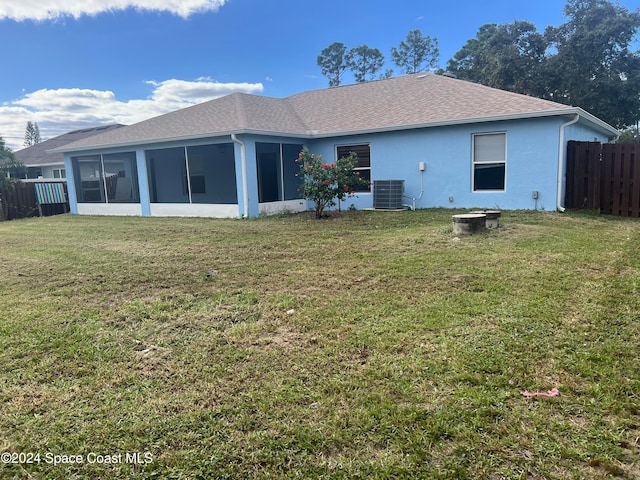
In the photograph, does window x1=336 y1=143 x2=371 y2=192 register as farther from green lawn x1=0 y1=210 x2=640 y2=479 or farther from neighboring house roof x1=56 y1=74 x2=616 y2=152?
green lawn x1=0 y1=210 x2=640 y2=479

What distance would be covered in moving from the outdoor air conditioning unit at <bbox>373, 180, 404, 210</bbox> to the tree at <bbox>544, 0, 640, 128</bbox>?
1635 cm

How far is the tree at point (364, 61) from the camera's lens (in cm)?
4341

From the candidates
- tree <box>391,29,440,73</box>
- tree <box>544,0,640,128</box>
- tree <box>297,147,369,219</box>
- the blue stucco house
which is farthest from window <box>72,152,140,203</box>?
tree <box>391,29,440,73</box>

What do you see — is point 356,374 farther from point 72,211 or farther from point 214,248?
point 72,211

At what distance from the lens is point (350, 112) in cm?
1399

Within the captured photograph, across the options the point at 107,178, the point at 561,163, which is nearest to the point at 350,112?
the point at 561,163

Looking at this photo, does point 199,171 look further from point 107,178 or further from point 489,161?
point 489,161

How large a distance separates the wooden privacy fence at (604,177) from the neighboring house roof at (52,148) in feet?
76.2

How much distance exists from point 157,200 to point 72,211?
4.60 meters

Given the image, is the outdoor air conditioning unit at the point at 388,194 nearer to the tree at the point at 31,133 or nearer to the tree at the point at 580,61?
the tree at the point at 580,61

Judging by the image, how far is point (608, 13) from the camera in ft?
74.0

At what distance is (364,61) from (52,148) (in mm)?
29508

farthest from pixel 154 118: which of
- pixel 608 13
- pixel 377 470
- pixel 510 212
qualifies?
pixel 608 13

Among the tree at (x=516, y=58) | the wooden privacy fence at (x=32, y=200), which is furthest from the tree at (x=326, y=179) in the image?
the tree at (x=516, y=58)
